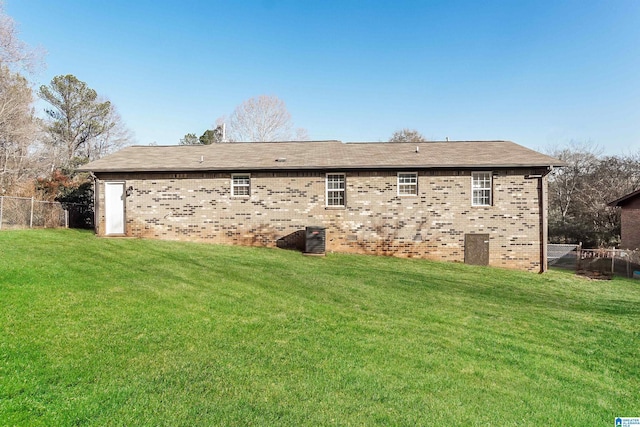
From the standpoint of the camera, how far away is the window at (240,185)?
555 inches

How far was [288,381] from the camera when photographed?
11.6 feet

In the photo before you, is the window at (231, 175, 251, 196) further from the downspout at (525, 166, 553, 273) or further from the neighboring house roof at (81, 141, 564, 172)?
the downspout at (525, 166, 553, 273)

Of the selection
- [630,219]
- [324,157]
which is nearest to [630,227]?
[630,219]

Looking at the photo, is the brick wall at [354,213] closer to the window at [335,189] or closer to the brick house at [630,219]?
the window at [335,189]

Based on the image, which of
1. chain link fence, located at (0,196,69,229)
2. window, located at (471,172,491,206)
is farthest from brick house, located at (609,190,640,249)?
chain link fence, located at (0,196,69,229)

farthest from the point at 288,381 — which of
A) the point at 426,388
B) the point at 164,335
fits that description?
the point at 164,335

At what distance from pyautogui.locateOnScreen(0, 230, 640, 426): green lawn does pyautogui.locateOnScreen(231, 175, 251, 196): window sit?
6027 millimetres

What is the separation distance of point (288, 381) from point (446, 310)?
4125 mm

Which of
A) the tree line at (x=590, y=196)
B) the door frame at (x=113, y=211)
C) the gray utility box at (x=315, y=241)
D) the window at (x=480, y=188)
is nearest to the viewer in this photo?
the gray utility box at (x=315, y=241)

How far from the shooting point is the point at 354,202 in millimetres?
13664

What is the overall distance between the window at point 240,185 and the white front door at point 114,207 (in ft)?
15.8

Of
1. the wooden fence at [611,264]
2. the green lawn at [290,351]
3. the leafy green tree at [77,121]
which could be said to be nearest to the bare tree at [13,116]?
the leafy green tree at [77,121]

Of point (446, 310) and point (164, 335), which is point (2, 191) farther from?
point (446, 310)

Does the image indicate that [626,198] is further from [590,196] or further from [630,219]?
[590,196]
